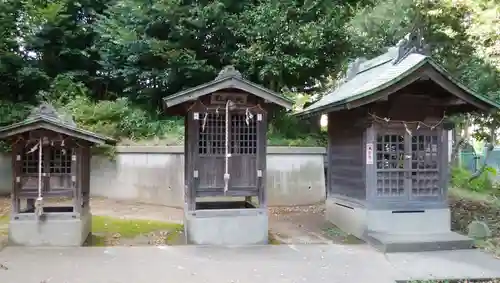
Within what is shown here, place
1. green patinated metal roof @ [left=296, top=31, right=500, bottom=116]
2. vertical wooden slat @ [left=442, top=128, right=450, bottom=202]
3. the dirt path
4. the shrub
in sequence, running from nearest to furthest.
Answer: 1. green patinated metal roof @ [left=296, top=31, right=500, bottom=116]
2. the dirt path
3. vertical wooden slat @ [left=442, top=128, right=450, bottom=202]
4. the shrub

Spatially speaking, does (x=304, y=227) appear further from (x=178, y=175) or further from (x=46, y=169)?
(x=46, y=169)

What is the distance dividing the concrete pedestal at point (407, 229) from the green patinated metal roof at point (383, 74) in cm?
245

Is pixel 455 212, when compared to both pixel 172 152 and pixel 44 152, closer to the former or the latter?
pixel 172 152

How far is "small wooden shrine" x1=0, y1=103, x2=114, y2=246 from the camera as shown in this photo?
27.5ft

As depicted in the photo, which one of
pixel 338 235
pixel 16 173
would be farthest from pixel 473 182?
pixel 16 173

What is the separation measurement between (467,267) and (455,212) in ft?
16.6

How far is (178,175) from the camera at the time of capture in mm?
15133

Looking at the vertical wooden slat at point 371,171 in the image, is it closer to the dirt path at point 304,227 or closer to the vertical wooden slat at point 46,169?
the dirt path at point 304,227

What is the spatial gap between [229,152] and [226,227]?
152cm

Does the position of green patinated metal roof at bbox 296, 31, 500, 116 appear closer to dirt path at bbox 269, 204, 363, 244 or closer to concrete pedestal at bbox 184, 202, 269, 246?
dirt path at bbox 269, 204, 363, 244

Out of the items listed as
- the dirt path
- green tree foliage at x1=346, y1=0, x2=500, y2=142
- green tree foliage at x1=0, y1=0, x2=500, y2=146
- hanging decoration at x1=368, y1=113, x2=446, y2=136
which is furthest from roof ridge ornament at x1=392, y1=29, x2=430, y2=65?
the dirt path

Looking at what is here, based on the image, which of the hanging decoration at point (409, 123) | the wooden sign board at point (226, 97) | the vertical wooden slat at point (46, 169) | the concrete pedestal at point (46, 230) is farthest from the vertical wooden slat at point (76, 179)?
the hanging decoration at point (409, 123)

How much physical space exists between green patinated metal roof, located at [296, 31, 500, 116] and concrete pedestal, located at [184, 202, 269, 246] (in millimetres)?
3092

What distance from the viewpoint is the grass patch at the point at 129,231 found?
31.6 feet
